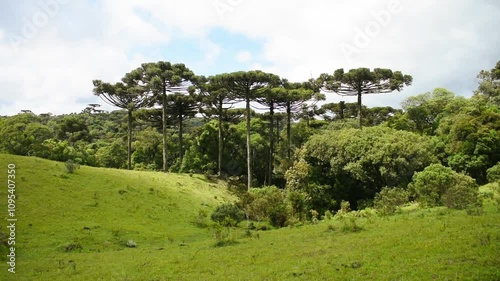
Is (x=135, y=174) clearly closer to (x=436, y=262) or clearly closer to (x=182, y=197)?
(x=182, y=197)

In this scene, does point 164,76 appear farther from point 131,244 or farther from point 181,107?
point 131,244

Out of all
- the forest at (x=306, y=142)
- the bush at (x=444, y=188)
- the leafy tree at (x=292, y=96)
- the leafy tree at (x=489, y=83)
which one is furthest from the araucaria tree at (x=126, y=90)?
the leafy tree at (x=489, y=83)

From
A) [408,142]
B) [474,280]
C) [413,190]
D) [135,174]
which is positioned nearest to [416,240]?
[474,280]

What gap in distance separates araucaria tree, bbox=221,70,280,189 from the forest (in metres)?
0.14

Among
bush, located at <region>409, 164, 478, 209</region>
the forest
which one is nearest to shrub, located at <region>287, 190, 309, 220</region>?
the forest

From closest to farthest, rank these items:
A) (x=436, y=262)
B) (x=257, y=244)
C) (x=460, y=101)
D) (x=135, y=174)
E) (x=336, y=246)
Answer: (x=436, y=262) < (x=336, y=246) < (x=257, y=244) < (x=135, y=174) < (x=460, y=101)

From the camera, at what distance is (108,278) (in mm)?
16969

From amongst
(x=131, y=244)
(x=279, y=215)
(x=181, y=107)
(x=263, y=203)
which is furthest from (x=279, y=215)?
(x=181, y=107)

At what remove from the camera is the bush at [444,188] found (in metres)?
25.4

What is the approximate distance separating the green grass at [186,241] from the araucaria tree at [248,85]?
1189 centimetres

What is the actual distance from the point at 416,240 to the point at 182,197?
26926 millimetres

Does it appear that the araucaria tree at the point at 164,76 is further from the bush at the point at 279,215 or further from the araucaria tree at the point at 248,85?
the bush at the point at 279,215

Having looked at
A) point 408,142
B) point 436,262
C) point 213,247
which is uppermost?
point 408,142

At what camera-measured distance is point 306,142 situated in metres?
47.9
